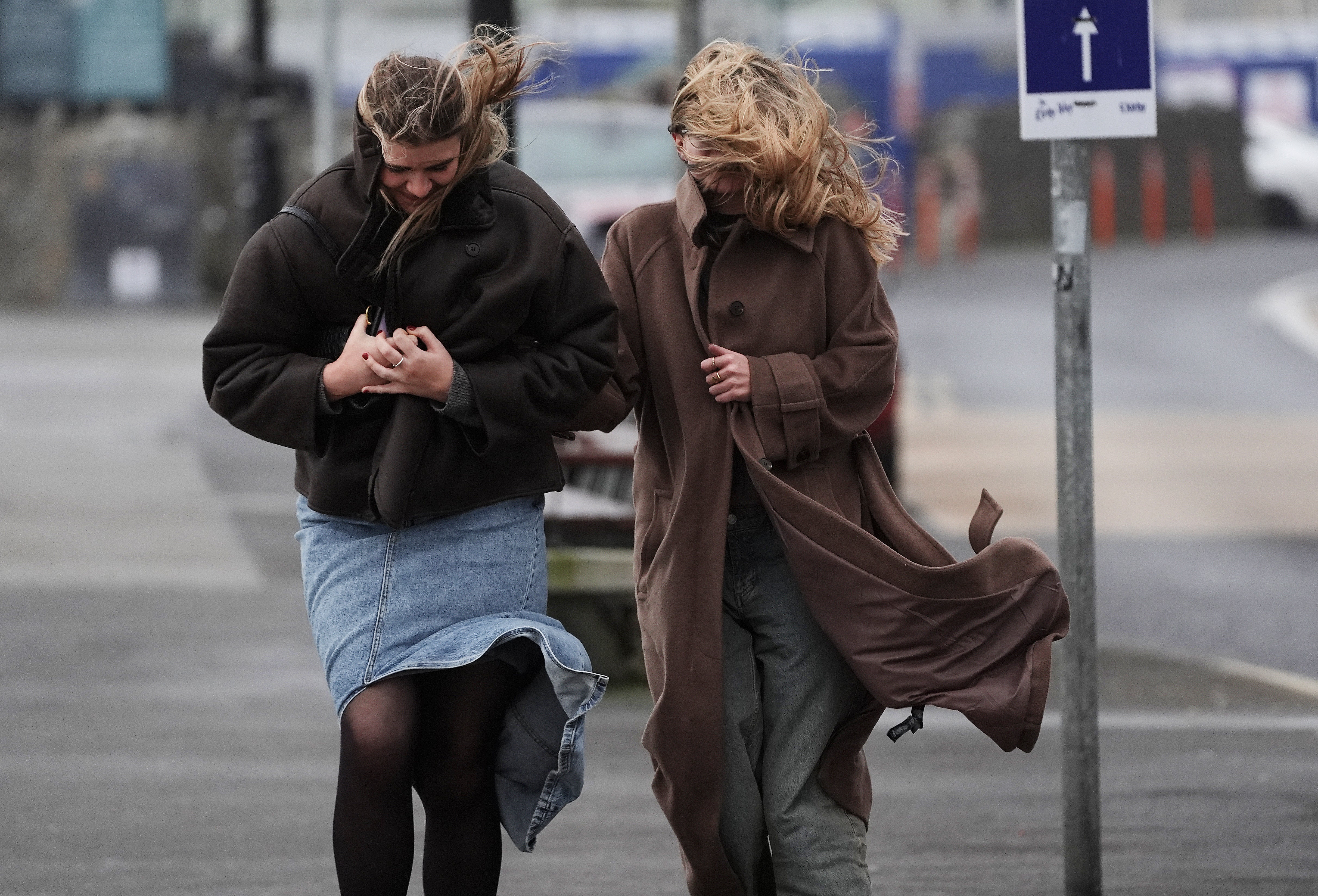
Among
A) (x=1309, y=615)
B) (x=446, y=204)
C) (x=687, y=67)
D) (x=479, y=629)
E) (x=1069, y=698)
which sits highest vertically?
(x=687, y=67)

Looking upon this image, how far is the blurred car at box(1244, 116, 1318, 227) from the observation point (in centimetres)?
2783

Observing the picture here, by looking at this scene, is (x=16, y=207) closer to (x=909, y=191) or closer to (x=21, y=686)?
(x=909, y=191)

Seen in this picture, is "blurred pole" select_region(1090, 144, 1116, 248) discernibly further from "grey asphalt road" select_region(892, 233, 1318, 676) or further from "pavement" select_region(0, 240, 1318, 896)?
"pavement" select_region(0, 240, 1318, 896)

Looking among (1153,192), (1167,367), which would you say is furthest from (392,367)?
(1153,192)

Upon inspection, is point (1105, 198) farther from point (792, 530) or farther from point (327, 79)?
point (792, 530)

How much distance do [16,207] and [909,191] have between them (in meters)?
12.4

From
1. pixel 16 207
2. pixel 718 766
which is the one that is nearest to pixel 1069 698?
pixel 718 766

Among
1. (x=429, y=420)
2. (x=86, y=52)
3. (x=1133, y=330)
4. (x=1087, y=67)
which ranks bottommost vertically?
(x=1133, y=330)

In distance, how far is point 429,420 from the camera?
135 inches

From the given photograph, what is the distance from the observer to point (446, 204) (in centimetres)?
344

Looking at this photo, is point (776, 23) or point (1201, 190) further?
point (1201, 190)

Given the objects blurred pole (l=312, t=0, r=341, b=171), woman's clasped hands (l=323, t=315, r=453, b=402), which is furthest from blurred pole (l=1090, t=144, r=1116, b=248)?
woman's clasped hands (l=323, t=315, r=453, b=402)

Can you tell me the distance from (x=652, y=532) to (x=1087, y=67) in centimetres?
143

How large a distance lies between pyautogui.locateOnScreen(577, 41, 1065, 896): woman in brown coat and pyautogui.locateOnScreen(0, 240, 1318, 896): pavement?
116 centimetres
